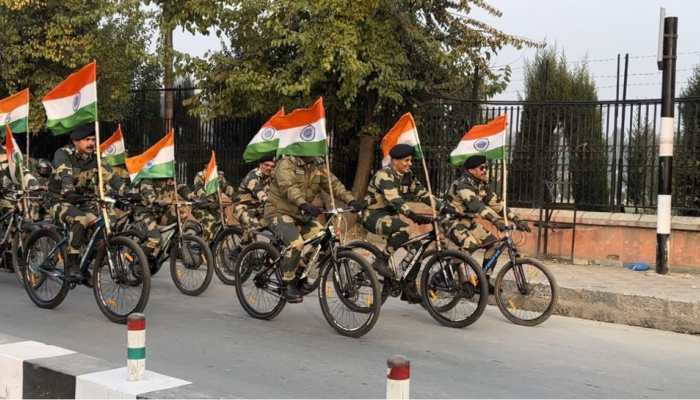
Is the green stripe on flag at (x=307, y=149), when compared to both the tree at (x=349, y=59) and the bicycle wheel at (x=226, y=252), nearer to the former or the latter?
the bicycle wheel at (x=226, y=252)

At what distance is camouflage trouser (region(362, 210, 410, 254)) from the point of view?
736cm

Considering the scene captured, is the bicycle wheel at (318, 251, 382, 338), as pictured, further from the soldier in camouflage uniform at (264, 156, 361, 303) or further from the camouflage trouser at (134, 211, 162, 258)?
the camouflage trouser at (134, 211, 162, 258)

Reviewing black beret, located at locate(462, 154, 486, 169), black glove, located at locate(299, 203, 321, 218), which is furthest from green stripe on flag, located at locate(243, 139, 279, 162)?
black glove, located at locate(299, 203, 321, 218)

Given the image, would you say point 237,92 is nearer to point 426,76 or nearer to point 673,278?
point 426,76

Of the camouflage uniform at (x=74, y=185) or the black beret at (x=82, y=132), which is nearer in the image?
the camouflage uniform at (x=74, y=185)

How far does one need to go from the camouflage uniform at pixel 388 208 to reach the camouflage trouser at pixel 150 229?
2.38 metres

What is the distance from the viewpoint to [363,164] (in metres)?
13.9

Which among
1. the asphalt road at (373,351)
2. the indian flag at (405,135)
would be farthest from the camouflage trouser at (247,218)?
the indian flag at (405,135)

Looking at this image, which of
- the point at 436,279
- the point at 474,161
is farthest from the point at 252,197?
the point at 436,279

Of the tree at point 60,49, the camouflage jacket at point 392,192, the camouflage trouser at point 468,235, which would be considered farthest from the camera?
the tree at point 60,49

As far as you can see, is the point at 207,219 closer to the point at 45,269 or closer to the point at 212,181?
the point at 212,181

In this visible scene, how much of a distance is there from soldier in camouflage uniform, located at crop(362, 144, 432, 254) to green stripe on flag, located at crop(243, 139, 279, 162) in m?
2.55

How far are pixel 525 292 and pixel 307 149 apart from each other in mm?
2522

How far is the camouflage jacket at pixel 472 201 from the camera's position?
781cm
